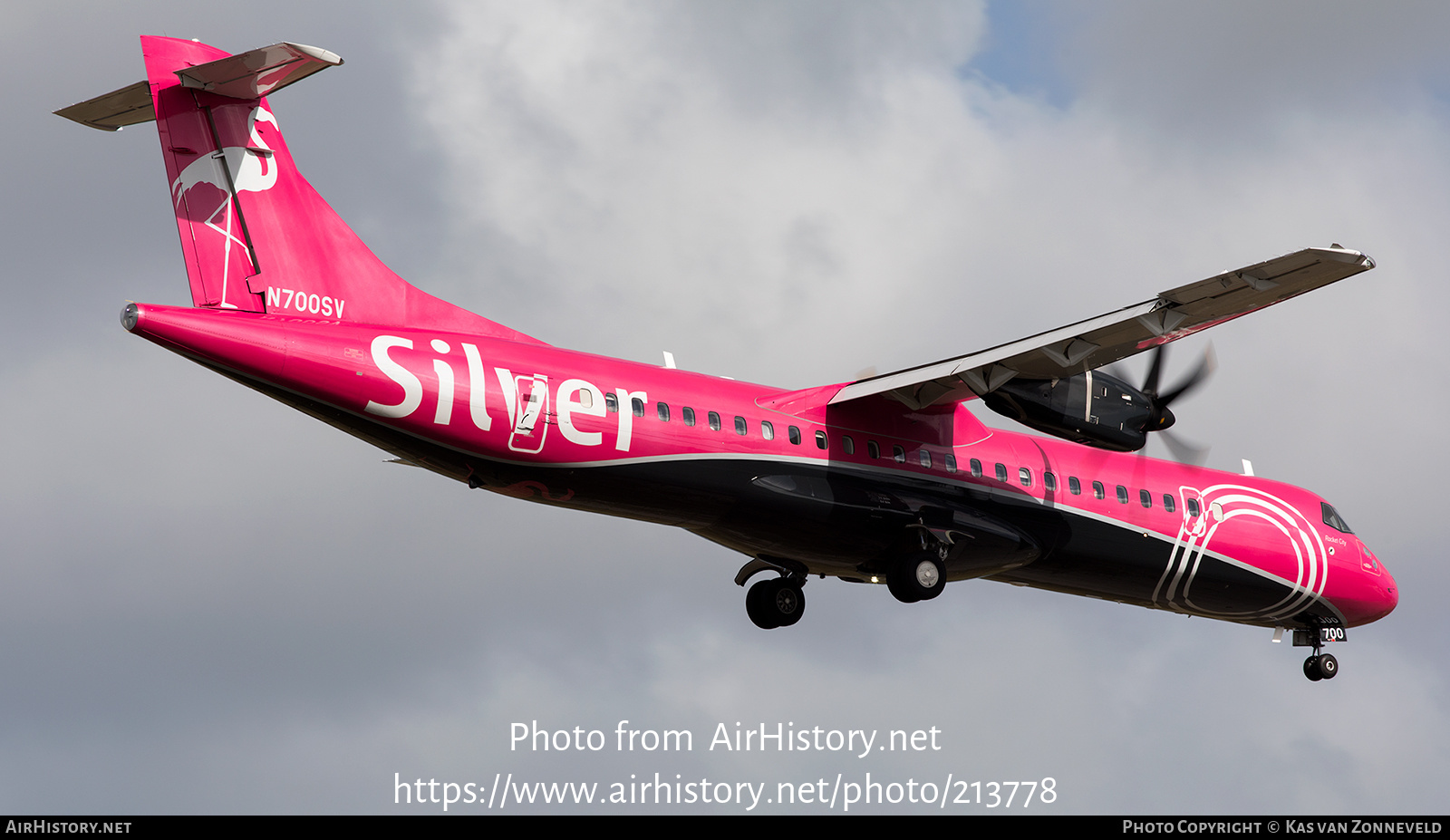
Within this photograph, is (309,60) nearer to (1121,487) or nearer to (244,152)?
(244,152)

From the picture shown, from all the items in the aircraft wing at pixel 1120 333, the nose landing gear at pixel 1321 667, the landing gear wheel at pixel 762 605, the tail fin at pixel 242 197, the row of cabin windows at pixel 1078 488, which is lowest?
the nose landing gear at pixel 1321 667

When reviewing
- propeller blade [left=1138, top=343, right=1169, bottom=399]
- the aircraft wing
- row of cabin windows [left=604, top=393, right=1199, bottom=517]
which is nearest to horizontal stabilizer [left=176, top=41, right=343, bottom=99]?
row of cabin windows [left=604, top=393, right=1199, bottom=517]

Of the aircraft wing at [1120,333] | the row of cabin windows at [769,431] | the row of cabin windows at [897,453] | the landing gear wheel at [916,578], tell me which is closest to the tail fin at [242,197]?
the row of cabin windows at [769,431]

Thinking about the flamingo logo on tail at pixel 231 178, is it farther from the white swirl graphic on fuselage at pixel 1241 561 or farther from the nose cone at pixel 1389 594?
the nose cone at pixel 1389 594

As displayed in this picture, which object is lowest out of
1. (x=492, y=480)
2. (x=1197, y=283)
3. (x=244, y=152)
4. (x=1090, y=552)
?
(x=1090, y=552)

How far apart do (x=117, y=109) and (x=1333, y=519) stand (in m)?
20.6

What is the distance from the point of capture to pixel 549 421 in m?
19.6

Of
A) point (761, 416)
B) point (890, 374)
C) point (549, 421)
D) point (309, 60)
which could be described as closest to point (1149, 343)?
point (890, 374)

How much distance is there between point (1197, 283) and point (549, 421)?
322 inches

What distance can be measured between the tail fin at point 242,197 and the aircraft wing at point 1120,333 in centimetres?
704

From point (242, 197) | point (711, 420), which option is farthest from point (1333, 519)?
point (242, 197)

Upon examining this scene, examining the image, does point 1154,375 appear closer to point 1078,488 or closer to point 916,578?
point 1078,488

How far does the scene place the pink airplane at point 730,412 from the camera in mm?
18938

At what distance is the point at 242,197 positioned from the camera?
19719 mm
